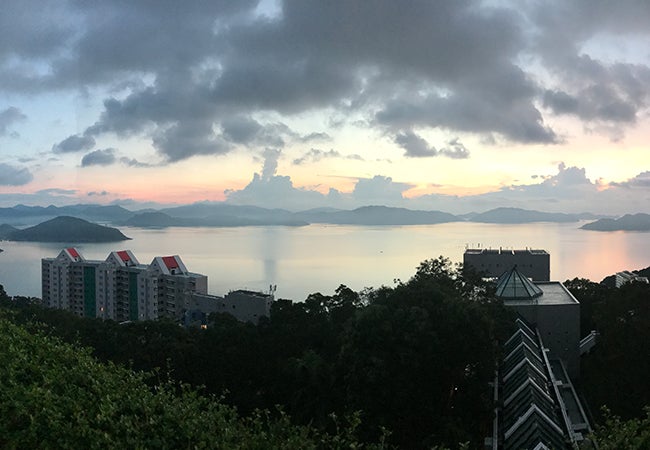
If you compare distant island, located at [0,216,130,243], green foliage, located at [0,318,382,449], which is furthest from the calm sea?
green foliage, located at [0,318,382,449]

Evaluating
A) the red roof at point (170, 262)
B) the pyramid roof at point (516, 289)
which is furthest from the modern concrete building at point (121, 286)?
the pyramid roof at point (516, 289)

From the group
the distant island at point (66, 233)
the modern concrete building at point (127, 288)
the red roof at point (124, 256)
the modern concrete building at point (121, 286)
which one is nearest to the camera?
the modern concrete building at point (127, 288)

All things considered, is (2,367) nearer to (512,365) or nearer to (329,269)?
(512,365)

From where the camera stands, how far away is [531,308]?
1343 cm

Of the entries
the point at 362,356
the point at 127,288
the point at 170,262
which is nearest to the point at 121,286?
the point at 127,288

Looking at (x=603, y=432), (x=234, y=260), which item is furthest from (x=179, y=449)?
(x=234, y=260)

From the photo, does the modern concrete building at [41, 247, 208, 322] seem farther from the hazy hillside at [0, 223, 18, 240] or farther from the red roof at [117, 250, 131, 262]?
the hazy hillside at [0, 223, 18, 240]

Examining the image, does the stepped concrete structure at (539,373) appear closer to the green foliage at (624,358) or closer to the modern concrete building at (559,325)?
the modern concrete building at (559,325)

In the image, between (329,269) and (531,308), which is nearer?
(531,308)

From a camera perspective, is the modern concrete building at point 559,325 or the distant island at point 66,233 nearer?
the modern concrete building at point 559,325

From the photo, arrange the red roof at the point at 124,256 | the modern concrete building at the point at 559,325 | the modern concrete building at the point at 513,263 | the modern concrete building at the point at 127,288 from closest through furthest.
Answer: the modern concrete building at the point at 559,325
the modern concrete building at the point at 513,263
the modern concrete building at the point at 127,288
the red roof at the point at 124,256

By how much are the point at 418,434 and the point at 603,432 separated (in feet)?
12.6

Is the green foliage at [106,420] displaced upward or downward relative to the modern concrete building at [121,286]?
upward

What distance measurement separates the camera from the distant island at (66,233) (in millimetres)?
86438
